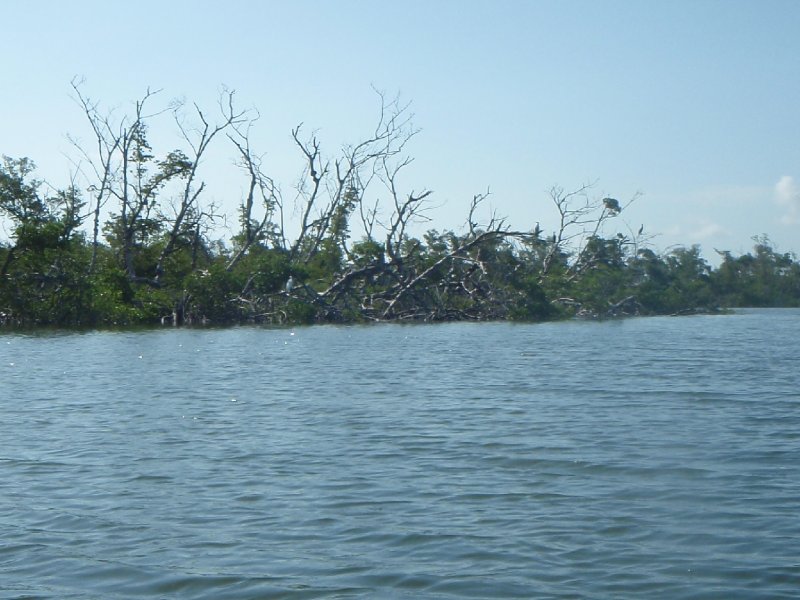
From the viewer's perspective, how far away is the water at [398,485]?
681cm

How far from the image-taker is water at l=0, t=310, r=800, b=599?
22.4 ft

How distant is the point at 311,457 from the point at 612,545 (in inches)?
175

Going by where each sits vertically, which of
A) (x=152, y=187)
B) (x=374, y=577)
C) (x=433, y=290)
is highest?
(x=152, y=187)

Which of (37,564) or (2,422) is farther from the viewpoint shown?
(2,422)

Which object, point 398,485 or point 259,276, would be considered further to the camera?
point 259,276

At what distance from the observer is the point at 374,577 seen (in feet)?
22.2

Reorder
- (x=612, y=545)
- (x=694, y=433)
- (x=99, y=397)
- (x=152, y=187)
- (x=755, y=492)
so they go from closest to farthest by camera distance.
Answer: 1. (x=612, y=545)
2. (x=755, y=492)
3. (x=694, y=433)
4. (x=99, y=397)
5. (x=152, y=187)

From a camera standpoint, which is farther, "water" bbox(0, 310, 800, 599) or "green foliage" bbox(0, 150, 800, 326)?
"green foliage" bbox(0, 150, 800, 326)

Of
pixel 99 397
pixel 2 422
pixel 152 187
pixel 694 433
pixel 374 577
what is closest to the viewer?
pixel 374 577

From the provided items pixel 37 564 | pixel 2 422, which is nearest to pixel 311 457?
pixel 37 564

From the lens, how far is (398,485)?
31.8 feet

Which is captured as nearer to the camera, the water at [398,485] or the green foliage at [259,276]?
the water at [398,485]

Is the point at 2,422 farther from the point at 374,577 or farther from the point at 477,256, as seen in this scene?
the point at 477,256

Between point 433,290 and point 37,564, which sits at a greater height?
point 433,290
